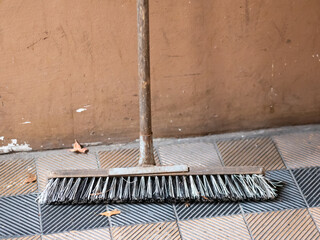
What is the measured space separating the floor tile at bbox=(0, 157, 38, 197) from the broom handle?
0.69 metres

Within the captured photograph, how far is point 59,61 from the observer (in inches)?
110

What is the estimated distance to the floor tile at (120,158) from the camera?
2.98m

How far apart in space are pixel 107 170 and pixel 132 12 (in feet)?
2.83

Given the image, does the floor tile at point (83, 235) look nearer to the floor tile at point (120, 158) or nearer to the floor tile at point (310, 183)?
the floor tile at point (120, 158)

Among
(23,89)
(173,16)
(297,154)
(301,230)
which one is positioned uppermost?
(173,16)

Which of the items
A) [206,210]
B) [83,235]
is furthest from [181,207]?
[83,235]

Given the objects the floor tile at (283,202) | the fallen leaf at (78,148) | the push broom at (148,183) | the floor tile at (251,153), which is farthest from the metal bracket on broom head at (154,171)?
the fallen leaf at (78,148)

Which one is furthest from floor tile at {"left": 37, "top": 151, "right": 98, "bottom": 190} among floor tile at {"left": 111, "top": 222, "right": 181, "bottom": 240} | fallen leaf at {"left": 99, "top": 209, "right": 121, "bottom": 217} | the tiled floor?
floor tile at {"left": 111, "top": 222, "right": 181, "bottom": 240}

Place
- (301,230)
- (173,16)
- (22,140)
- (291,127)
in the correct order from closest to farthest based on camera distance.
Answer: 1. (301,230)
2. (173,16)
3. (22,140)
4. (291,127)

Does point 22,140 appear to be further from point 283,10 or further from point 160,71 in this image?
point 283,10

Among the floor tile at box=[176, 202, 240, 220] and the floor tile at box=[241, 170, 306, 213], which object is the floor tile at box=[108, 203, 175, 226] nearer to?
the floor tile at box=[176, 202, 240, 220]

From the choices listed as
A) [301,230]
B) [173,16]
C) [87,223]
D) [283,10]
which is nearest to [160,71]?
[173,16]

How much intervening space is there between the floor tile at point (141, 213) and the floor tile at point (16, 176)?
20.6 inches

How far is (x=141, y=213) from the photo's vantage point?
8.74ft
